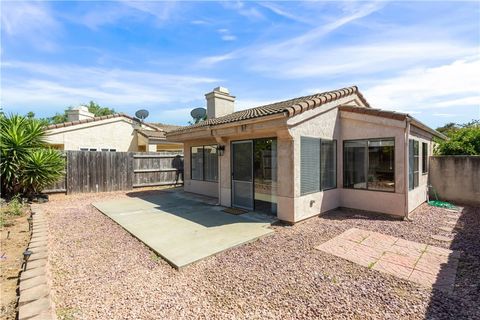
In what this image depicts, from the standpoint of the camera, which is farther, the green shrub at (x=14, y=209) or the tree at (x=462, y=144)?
the tree at (x=462, y=144)

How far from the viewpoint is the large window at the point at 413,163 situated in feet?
28.5

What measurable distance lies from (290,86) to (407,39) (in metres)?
6.33

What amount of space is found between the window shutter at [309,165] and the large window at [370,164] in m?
1.76

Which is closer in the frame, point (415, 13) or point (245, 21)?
point (415, 13)

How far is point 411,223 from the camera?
7676 millimetres

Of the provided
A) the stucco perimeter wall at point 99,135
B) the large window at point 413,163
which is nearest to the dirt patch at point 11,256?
the stucco perimeter wall at point 99,135

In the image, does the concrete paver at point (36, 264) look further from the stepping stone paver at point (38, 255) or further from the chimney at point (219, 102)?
the chimney at point (219, 102)

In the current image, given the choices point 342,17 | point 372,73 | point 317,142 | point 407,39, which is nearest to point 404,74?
point 372,73

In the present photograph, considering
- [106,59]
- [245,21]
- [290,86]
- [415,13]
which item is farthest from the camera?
[290,86]

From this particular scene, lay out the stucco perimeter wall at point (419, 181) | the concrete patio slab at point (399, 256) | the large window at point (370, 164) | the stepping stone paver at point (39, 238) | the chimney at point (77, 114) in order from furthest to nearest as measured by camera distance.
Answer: the chimney at point (77, 114) < the stucco perimeter wall at point (419, 181) < the large window at point (370, 164) < the stepping stone paver at point (39, 238) < the concrete patio slab at point (399, 256)

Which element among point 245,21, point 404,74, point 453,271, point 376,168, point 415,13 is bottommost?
point 453,271

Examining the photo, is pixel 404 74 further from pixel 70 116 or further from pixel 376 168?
pixel 70 116

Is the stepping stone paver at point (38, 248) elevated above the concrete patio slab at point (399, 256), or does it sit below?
above

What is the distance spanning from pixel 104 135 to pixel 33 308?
61.8 feet
